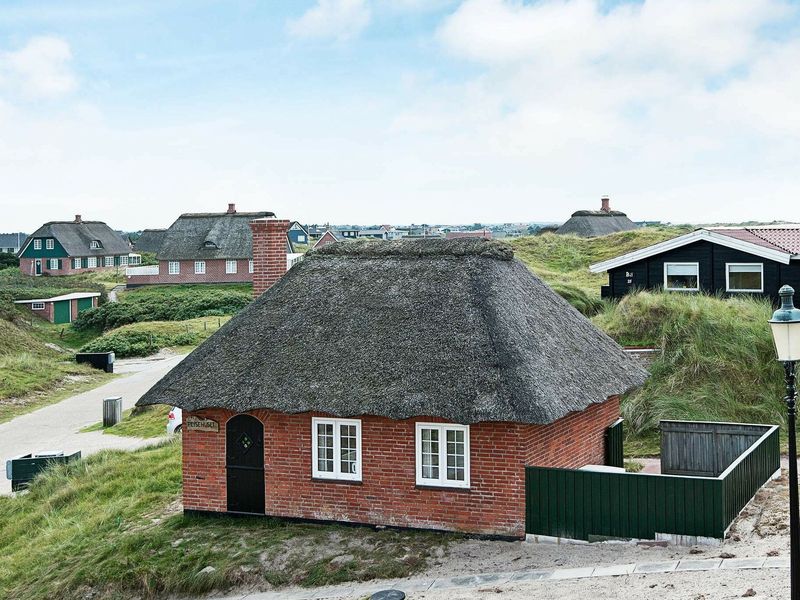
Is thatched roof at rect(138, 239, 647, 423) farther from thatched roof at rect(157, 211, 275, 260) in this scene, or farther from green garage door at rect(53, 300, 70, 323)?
thatched roof at rect(157, 211, 275, 260)

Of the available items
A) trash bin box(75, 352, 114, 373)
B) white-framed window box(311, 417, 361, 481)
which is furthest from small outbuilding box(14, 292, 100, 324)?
white-framed window box(311, 417, 361, 481)

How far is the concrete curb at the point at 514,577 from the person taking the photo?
14.7m

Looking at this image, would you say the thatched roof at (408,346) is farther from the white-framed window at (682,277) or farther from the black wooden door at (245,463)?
the white-framed window at (682,277)

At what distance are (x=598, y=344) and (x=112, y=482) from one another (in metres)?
12.4

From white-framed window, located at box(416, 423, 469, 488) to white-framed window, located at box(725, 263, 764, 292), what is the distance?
65.0ft

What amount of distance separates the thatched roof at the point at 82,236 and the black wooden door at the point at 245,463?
82.7 meters

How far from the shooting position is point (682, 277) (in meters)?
35.4

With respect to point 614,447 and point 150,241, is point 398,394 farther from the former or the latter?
point 150,241

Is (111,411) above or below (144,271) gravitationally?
below

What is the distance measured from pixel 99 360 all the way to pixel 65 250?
50844 mm

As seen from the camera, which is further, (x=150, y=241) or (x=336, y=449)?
(x=150, y=241)

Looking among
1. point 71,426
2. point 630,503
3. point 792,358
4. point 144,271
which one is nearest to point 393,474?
point 630,503

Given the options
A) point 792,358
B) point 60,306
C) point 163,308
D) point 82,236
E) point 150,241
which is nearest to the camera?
point 792,358

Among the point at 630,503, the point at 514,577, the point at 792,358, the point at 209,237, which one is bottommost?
the point at 514,577
